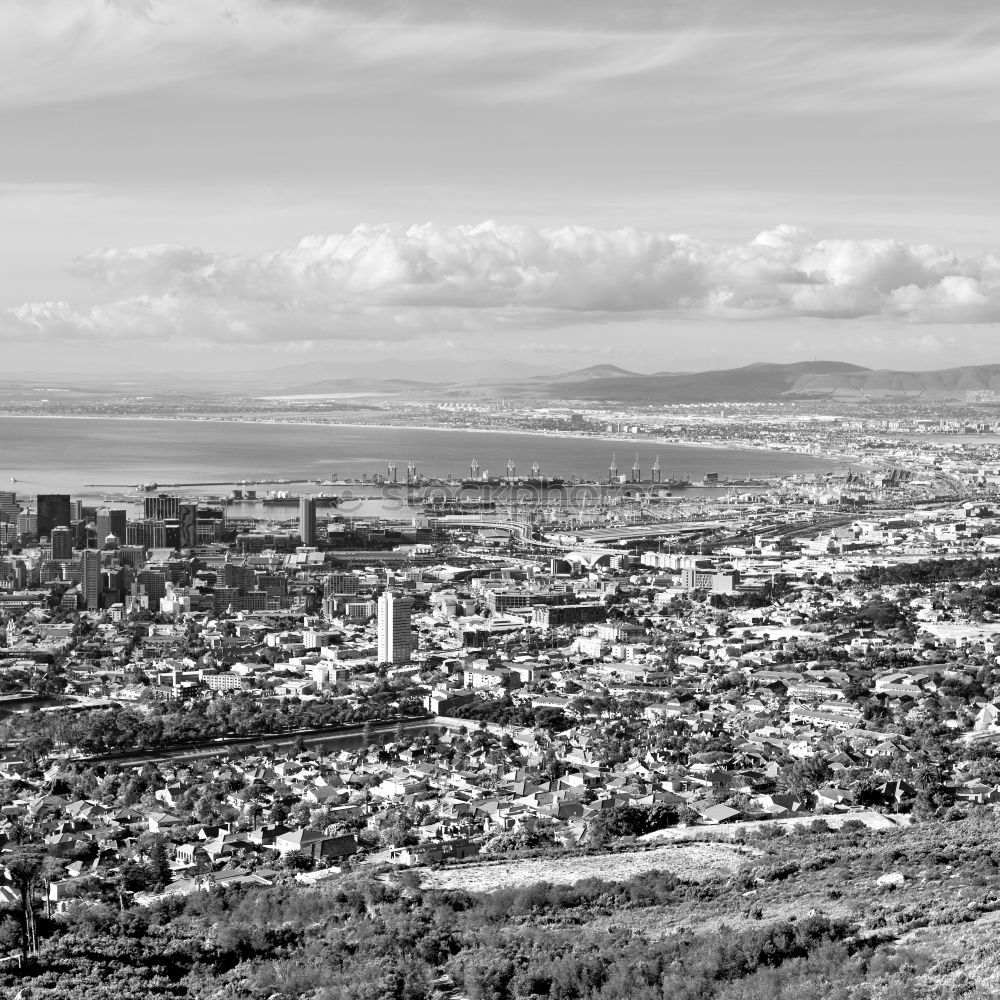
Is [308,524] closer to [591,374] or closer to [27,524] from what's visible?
[27,524]

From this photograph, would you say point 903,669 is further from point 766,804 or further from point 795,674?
point 766,804

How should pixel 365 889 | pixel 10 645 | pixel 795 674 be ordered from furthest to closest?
1. pixel 10 645
2. pixel 795 674
3. pixel 365 889

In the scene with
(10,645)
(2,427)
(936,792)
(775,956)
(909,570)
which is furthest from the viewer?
(2,427)

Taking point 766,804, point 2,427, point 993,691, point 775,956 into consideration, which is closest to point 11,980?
point 775,956

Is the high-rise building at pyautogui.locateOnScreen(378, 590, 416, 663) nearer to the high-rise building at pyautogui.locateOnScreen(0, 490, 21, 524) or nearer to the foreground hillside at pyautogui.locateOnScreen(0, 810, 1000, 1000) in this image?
the foreground hillside at pyautogui.locateOnScreen(0, 810, 1000, 1000)

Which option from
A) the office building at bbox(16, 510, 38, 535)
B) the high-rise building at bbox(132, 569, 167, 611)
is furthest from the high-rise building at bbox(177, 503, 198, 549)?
the high-rise building at bbox(132, 569, 167, 611)

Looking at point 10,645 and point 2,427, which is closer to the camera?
point 10,645

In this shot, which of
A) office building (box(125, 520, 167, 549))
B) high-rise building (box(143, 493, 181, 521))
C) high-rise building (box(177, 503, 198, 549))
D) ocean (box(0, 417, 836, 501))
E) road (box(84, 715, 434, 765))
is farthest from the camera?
ocean (box(0, 417, 836, 501))

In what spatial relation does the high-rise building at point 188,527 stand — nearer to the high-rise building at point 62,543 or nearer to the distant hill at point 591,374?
the high-rise building at point 62,543

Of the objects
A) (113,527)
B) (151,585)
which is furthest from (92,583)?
(113,527)
